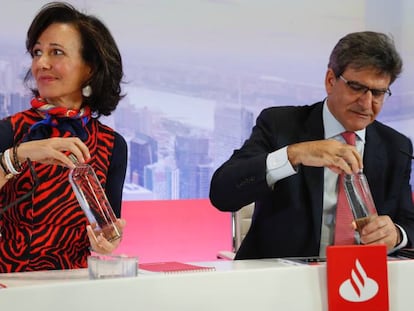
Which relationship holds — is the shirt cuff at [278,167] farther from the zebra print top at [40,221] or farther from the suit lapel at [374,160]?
the zebra print top at [40,221]

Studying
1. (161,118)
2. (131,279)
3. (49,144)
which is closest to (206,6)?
(161,118)

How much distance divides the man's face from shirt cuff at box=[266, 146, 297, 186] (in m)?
0.31

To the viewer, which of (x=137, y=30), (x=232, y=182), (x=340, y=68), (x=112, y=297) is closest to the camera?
(x=112, y=297)

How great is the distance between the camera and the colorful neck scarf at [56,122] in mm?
1975

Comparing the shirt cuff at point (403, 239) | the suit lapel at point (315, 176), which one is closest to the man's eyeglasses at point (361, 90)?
the suit lapel at point (315, 176)

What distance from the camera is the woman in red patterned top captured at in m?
1.90

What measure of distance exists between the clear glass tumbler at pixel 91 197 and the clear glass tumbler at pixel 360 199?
54 centimetres

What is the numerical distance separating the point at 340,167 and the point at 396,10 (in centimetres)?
274

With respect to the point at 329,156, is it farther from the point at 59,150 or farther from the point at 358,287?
the point at 59,150

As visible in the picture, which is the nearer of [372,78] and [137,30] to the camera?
[372,78]

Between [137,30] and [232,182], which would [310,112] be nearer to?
[232,182]

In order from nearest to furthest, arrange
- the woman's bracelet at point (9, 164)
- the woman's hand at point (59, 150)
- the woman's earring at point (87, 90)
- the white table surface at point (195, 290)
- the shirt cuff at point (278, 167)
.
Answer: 1. the white table surface at point (195, 290)
2. the woman's hand at point (59, 150)
3. the woman's bracelet at point (9, 164)
4. the shirt cuff at point (278, 167)
5. the woman's earring at point (87, 90)

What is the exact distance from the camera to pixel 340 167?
67.5 inches

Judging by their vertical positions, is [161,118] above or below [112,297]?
above
